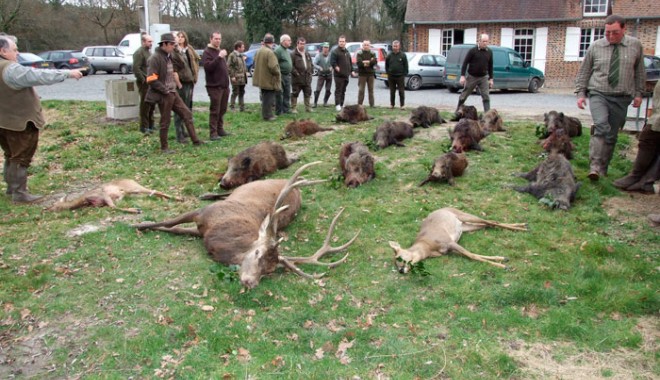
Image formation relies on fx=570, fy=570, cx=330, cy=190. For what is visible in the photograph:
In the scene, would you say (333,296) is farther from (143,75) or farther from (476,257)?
(143,75)

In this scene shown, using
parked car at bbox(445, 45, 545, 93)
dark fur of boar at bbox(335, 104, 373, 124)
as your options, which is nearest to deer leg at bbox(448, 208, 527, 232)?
dark fur of boar at bbox(335, 104, 373, 124)

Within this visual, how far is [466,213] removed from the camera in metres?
7.53

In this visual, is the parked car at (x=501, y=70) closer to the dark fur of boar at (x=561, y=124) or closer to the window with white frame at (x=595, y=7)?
the window with white frame at (x=595, y=7)

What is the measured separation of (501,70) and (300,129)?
14622 millimetres

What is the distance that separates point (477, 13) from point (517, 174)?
25.1 meters

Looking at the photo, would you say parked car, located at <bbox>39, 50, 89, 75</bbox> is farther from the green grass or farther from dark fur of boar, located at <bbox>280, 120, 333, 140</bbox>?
the green grass

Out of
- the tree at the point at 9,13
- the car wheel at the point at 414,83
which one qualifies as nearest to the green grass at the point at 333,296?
the car wheel at the point at 414,83

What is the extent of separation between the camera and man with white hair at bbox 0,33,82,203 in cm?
747

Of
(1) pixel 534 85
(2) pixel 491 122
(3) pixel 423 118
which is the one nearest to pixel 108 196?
(3) pixel 423 118

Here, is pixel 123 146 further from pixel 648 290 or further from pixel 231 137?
pixel 648 290

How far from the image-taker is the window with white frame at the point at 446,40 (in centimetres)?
3309

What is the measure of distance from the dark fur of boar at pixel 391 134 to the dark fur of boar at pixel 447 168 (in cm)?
226

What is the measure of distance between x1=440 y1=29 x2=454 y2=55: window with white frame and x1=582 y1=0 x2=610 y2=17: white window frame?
7.05 meters

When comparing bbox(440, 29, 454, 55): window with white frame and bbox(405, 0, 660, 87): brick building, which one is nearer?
bbox(405, 0, 660, 87): brick building
